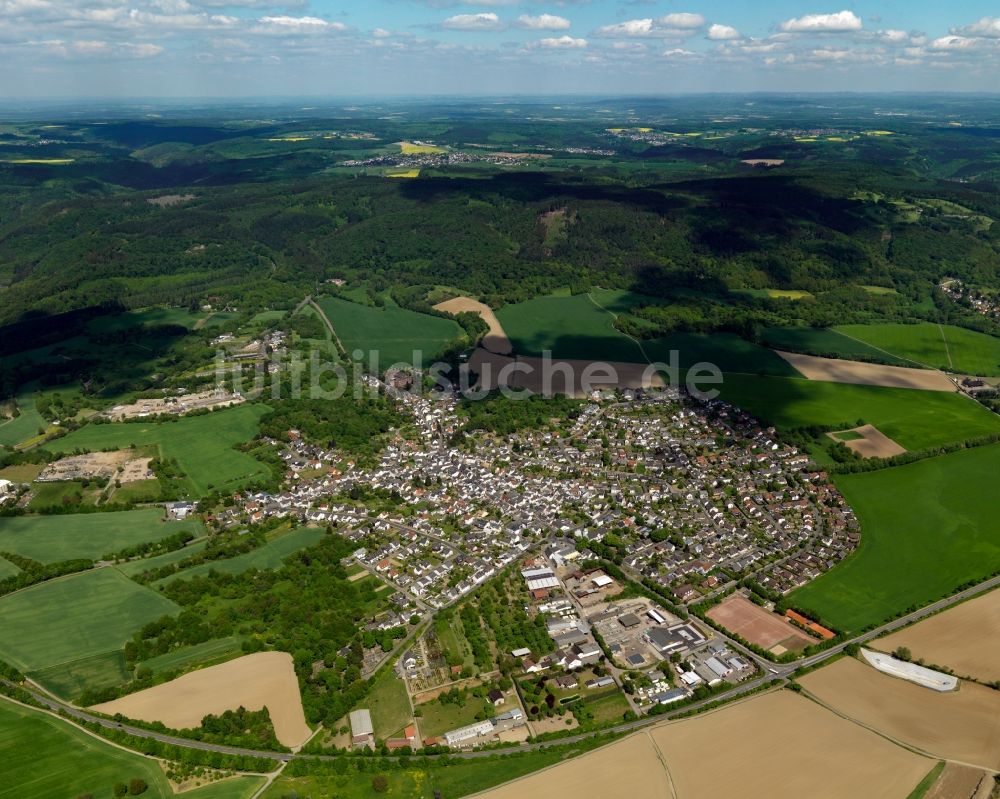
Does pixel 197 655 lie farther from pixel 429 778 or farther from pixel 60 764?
pixel 429 778

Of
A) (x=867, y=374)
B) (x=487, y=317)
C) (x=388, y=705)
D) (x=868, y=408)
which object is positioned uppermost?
(x=487, y=317)

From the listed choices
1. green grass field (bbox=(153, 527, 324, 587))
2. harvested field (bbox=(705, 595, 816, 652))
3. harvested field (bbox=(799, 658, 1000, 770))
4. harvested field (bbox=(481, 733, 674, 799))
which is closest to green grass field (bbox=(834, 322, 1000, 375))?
harvested field (bbox=(705, 595, 816, 652))

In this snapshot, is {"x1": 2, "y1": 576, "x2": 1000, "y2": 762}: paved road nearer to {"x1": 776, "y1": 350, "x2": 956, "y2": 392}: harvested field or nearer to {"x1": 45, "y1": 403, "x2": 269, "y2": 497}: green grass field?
{"x1": 45, "y1": 403, "x2": 269, "y2": 497}: green grass field

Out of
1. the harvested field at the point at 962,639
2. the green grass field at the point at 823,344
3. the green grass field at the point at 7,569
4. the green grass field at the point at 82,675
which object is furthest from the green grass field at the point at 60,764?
the green grass field at the point at 823,344

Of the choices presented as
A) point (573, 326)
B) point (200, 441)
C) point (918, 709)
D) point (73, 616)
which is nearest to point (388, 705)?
point (73, 616)

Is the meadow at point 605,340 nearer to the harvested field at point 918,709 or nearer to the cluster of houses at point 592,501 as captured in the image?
the cluster of houses at point 592,501
